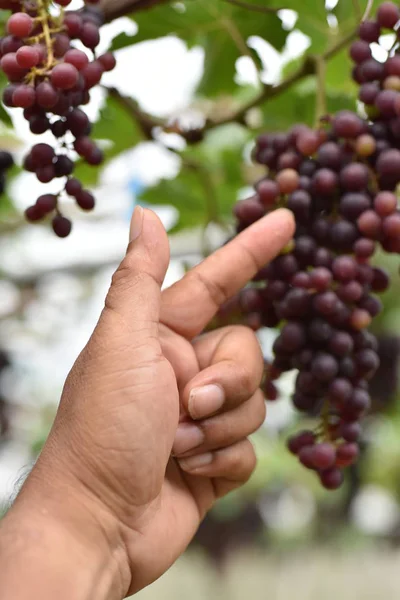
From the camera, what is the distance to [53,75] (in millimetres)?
486

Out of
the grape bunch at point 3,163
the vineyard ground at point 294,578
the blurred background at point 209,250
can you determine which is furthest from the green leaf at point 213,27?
the vineyard ground at point 294,578

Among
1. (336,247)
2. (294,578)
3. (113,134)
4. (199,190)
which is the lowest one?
(294,578)

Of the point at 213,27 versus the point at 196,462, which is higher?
the point at 213,27

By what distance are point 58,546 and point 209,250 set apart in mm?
508

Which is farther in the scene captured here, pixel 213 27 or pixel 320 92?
pixel 213 27

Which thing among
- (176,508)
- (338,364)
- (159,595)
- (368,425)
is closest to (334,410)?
(338,364)

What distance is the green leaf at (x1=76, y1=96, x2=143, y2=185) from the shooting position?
973 mm

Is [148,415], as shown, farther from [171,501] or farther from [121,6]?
[121,6]

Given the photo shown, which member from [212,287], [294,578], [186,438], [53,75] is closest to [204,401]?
[186,438]

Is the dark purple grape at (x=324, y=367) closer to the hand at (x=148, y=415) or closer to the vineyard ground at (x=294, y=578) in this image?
the hand at (x=148, y=415)

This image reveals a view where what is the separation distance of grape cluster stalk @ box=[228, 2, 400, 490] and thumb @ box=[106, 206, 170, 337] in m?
0.11

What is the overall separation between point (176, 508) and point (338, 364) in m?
0.19

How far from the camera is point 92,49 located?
0.54m

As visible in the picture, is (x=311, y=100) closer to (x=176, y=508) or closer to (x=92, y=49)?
(x=92, y=49)
